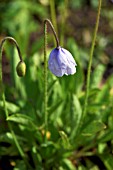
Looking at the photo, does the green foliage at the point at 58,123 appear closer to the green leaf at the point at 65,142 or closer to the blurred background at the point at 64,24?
the green leaf at the point at 65,142

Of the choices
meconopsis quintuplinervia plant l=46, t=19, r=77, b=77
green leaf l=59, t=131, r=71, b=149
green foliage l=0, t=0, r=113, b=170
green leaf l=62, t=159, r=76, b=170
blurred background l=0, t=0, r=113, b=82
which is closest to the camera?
meconopsis quintuplinervia plant l=46, t=19, r=77, b=77

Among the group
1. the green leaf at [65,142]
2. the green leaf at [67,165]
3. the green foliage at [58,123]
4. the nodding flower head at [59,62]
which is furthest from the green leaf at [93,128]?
the nodding flower head at [59,62]

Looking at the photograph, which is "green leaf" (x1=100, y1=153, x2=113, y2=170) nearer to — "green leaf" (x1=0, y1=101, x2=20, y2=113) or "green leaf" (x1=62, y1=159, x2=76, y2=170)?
"green leaf" (x1=62, y1=159, x2=76, y2=170)

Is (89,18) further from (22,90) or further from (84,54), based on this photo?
(22,90)

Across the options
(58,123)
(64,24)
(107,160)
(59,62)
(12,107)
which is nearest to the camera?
(59,62)

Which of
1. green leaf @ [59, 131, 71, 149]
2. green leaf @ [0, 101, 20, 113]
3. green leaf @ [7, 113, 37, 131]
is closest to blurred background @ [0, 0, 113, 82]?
green leaf @ [0, 101, 20, 113]

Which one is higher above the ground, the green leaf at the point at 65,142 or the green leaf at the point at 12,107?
the green leaf at the point at 12,107

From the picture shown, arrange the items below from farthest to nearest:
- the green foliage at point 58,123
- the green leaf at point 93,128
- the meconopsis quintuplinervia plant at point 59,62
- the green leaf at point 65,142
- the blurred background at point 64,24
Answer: the blurred background at point 64,24 → the green foliage at point 58,123 → the green leaf at point 93,128 → the green leaf at point 65,142 → the meconopsis quintuplinervia plant at point 59,62

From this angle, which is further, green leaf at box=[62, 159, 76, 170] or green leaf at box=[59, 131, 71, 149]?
green leaf at box=[62, 159, 76, 170]

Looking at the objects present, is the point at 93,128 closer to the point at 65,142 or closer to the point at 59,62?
the point at 65,142

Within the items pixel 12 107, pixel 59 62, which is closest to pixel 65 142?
pixel 12 107

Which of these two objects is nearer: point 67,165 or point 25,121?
point 25,121
